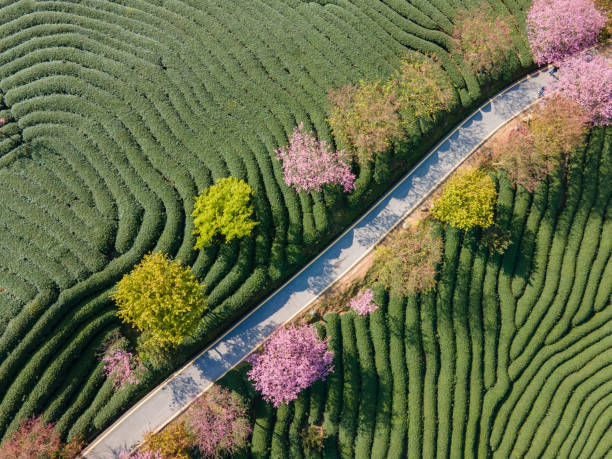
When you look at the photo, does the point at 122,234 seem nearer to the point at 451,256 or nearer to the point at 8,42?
the point at 8,42

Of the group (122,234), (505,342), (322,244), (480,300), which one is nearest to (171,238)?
(122,234)

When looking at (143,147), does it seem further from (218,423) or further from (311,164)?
(218,423)

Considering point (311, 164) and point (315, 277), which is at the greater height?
point (311, 164)

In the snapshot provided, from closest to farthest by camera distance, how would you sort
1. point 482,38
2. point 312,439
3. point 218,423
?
1. point 218,423
2. point 312,439
3. point 482,38

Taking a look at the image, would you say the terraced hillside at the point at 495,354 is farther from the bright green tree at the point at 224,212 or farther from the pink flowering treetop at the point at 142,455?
the bright green tree at the point at 224,212

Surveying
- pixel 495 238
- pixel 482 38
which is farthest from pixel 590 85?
pixel 495 238

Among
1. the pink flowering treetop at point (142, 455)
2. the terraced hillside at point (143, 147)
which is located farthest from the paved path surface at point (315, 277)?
the terraced hillside at point (143, 147)
